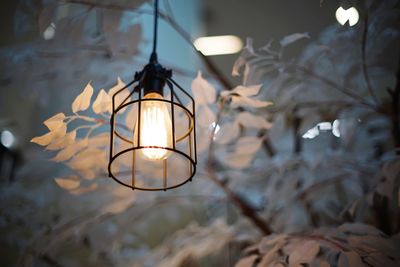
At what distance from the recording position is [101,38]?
1.29 meters

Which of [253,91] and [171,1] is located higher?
[171,1]

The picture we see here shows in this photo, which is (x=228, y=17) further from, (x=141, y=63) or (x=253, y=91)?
(x=253, y=91)

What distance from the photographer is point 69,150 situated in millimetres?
1107

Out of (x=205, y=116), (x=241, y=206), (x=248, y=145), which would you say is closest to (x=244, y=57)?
(x=205, y=116)

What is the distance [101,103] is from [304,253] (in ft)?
1.99

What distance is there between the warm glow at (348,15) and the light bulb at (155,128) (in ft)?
→ 1.81

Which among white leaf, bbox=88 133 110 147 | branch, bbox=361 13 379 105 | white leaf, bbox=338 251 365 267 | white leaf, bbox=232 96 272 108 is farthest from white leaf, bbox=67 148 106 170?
branch, bbox=361 13 379 105

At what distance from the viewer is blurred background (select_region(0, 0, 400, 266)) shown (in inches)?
48.7

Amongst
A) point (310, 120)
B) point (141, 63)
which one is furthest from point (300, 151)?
point (141, 63)

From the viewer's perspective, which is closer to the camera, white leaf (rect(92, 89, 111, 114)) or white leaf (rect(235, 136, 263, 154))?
white leaf (rect(92, 89, 111, 114))

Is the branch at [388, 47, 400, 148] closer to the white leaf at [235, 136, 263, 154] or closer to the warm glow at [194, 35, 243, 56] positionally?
the white leaf at [235, 136, 263, 154]

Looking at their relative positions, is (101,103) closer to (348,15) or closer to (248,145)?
(248,145)

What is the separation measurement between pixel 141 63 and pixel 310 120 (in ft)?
1.89

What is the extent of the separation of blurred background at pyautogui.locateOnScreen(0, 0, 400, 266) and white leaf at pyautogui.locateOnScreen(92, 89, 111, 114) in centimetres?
23
